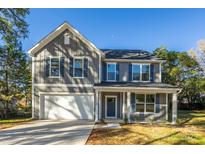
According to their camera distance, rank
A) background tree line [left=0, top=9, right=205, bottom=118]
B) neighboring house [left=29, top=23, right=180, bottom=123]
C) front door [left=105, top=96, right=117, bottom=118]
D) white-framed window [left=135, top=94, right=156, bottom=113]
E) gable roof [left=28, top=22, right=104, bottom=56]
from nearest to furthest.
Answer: background tree line [left=0, top=9, right=205, bottom=118] → white-framed window [left=135, top=94, right=156, bottom=113] → neighboring house [left=29, top=23, right=180, bottom=123] → gable roof [left=28, top=22, right=104, bottom=56] → front door [left=105, top=96, right=117, bottom=118]

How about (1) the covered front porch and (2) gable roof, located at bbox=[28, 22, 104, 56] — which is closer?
(1) the covered front porch

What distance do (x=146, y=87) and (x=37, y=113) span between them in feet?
29.0

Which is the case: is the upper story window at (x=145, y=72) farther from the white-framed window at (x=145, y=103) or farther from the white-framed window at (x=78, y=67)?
the white-framed window at (x=78, y=67)

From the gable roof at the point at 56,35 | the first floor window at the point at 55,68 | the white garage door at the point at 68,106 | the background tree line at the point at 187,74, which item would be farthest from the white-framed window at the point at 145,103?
the background tree line at the point at 187,74

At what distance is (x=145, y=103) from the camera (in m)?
17.0

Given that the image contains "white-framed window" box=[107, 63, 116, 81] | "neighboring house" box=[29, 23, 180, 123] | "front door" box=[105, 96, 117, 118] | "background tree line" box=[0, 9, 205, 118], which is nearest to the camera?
"background tree line" box=[0, 9, 205, 118]

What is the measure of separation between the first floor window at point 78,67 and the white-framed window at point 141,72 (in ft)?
14.4

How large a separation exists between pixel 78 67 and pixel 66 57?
1.26 meters

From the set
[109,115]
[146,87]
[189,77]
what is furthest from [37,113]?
[189,77]

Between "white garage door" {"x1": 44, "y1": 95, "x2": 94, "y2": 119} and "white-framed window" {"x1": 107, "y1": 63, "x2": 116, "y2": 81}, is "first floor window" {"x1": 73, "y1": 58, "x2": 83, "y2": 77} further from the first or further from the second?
"white-framed window" {"x1": 107, "y1": 63, "x2": 116, "y2": 81}

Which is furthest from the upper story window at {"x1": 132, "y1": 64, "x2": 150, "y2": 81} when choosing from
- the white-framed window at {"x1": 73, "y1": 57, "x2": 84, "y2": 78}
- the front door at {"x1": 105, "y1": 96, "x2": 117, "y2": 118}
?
the white-framed window at {"x1": 73, "y1": 57, "x2": 84, "y2": 78}

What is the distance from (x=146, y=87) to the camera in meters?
15.9

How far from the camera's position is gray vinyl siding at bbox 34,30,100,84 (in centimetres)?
1733
